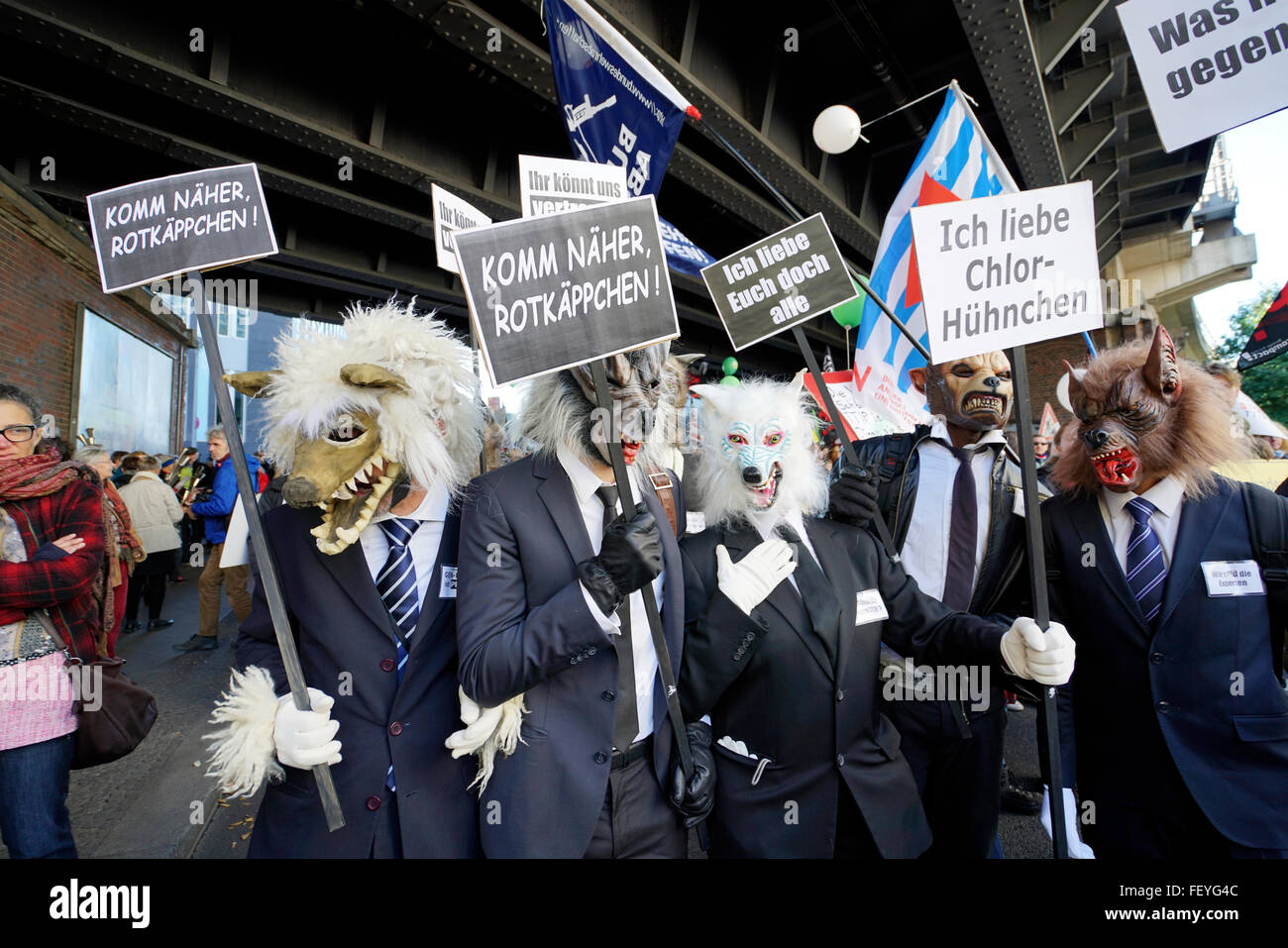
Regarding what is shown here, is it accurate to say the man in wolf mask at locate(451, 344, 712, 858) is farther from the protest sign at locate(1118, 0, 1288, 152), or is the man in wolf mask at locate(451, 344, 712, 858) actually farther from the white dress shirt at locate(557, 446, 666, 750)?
the protest sign at locate(1118, 0, 1288, 152)

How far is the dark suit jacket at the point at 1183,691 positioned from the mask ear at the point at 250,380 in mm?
2634

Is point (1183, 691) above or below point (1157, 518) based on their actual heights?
below

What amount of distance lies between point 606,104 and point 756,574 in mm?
2435

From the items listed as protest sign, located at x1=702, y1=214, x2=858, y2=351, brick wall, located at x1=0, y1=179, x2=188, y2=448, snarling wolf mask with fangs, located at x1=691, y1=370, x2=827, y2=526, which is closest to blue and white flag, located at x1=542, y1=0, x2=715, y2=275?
protest sign, located at x1=702, y1=214, x2=858, y2=351

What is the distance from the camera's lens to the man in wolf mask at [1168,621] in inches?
72.9

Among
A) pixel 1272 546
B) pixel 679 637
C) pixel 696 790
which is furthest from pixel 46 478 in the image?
pixel 1272 546

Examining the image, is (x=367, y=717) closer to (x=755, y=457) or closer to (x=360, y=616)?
(x=360, y=616)

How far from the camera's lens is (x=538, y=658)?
60.1 inches

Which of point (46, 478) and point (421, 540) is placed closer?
point (421, 540)

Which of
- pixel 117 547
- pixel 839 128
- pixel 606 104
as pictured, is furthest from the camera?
pixel 839 128

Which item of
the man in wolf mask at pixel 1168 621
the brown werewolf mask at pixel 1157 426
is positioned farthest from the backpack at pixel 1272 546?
the brown werewolf mask at pixel 1157 426

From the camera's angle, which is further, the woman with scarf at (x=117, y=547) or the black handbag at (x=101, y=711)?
the woman with scarf at (x=117, y=547)

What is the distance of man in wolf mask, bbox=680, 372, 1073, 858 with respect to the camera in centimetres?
191

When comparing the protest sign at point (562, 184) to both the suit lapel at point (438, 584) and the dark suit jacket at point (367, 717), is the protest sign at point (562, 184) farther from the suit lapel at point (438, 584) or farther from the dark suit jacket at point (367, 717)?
the dark suit jacket at point (367, 717)
